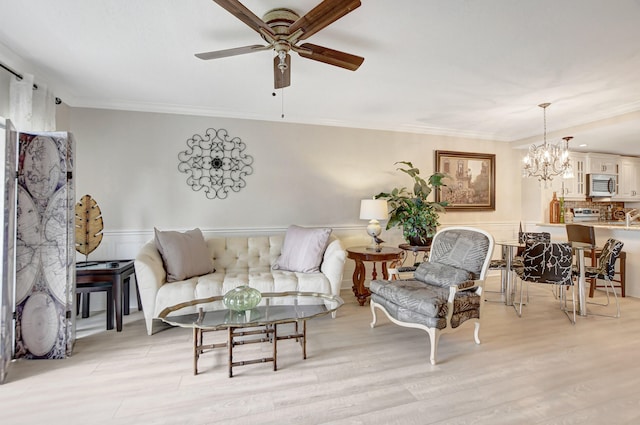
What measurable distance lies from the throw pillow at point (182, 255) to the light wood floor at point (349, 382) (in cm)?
55

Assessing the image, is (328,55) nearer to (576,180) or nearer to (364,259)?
(364,259)

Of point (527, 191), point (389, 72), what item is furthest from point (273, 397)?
point (527, 191)

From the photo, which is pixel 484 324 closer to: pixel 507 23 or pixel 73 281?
pixel 507 23

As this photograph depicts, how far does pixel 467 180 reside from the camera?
4.93 m

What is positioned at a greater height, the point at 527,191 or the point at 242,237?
the point at 527,191

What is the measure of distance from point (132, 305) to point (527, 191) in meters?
6.08

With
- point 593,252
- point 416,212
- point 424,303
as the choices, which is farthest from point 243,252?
point 593,252

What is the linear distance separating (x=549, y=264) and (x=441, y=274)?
1368 mm

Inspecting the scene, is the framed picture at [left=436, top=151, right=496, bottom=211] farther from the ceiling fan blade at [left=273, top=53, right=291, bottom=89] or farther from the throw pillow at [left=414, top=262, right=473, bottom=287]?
the ceiling fan blade at [left=273, top=53, right=291, bottom=89]

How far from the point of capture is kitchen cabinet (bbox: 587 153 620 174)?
219 inches

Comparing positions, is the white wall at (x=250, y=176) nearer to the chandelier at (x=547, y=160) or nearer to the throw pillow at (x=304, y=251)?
the throw pillow at (x=304, y=251)

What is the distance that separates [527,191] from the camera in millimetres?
5254

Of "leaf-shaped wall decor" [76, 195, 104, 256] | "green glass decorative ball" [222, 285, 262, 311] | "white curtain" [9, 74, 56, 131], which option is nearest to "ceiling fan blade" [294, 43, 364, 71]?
"green glass decorative ball" [222, 285, 262, 311]

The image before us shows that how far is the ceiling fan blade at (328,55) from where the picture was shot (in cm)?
201
